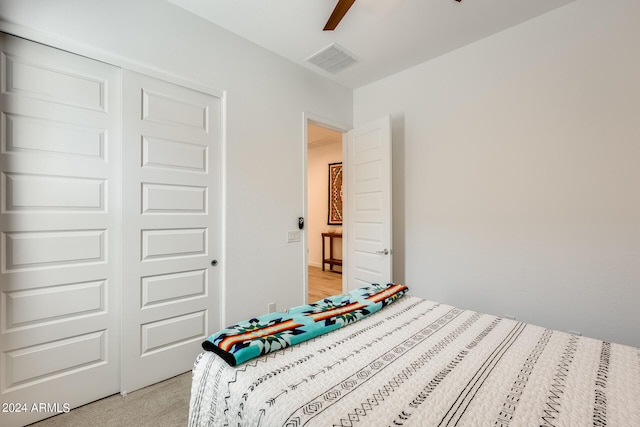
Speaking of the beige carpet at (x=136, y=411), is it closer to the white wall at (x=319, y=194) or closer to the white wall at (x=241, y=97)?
the white wall at (x=241, y=97)

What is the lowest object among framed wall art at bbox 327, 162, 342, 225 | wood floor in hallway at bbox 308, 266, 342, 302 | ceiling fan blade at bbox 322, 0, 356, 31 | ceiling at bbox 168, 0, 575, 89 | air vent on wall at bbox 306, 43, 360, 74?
wood floor in hallway at bbox 308, 266, 342, 302

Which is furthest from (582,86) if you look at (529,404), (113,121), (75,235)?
(75,235)

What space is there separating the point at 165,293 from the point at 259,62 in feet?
7.06

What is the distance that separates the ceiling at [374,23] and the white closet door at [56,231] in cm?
104

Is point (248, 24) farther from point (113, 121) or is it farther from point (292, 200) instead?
point (292, 200)

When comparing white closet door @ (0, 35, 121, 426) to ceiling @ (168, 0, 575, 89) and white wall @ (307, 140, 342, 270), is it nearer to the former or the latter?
ceiling @ (168, 0, 575, 89)

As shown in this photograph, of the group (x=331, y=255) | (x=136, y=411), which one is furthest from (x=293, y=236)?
(x=331, y=255)

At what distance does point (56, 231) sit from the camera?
5.48 feet

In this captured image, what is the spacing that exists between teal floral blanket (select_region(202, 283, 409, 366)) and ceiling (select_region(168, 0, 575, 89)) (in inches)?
84.2

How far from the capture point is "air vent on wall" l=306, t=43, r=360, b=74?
104 inches

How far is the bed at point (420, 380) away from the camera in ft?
2.71

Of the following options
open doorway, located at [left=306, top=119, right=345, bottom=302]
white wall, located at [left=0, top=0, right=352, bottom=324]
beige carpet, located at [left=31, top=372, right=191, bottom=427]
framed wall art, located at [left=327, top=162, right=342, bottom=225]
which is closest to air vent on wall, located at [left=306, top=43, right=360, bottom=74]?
white wall, located at [left=0, top=0, right=352, bottom=324]

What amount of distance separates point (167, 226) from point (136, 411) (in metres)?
1.18

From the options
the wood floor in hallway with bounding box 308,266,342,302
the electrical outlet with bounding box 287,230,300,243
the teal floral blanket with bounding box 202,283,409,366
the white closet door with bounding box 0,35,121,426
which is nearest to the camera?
the teal floral blanket with bounding box 202,283,409,366
